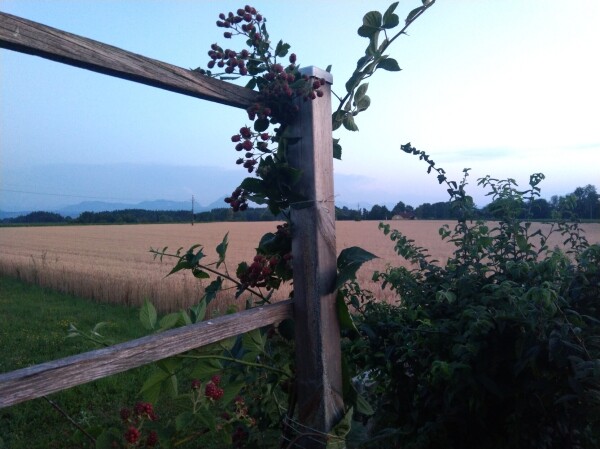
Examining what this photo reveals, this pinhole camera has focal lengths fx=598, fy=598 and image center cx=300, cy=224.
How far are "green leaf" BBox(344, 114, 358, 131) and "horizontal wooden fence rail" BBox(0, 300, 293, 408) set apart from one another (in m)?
0.71

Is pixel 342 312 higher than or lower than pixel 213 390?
higher

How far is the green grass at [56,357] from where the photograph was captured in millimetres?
4328

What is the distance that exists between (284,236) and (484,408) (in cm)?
96

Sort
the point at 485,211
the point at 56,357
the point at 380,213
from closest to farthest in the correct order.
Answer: the point at 485,211
the point at 380,213
the point at 56,357

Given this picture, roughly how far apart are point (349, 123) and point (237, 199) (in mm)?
496

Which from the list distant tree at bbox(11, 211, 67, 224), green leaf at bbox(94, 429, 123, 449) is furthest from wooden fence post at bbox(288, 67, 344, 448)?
distant tree at bbox(11, 211, 67, 224)

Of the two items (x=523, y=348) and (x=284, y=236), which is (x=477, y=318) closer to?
(x=523, y=348)

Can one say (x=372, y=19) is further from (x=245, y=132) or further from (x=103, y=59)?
(x=103, y=59)

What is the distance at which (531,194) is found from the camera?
267 centimetres

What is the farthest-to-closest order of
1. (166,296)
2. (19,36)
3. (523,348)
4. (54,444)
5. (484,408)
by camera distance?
(166,296) < (54,444) < (484,408) < (523,348) < (19,36)

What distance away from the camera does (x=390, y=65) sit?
6.50ft

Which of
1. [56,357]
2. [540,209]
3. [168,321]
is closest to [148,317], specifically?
[168,321]

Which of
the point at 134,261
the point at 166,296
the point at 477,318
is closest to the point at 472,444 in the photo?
the point at 477,318

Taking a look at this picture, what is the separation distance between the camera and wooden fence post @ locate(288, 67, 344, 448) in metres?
1.78
